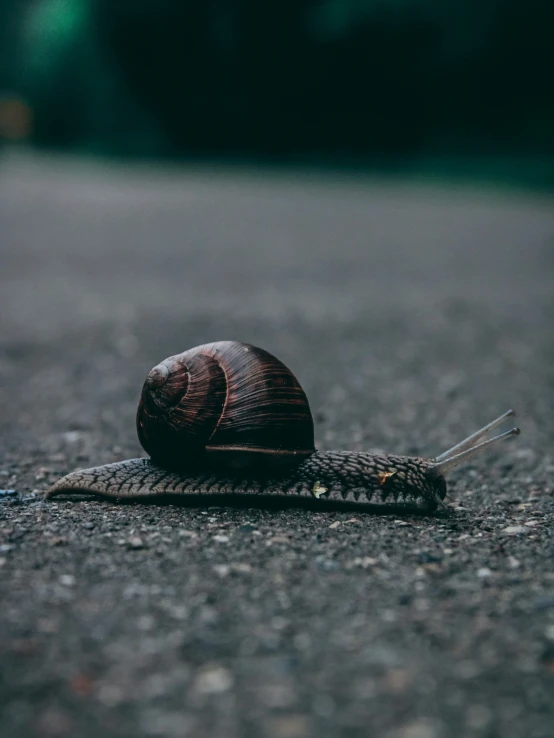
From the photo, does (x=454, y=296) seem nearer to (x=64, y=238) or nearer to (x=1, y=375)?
(x=1, y=375)

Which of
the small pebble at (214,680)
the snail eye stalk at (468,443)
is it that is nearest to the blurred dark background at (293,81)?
the snail eye stalk at (468,443)

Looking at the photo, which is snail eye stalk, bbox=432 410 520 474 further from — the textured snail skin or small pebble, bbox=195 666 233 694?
small pebble, bbox=195 666 233 694

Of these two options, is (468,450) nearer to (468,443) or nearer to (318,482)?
(468,443)

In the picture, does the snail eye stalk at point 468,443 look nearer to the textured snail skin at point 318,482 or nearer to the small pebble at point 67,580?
the textured snail skin at point 318,482

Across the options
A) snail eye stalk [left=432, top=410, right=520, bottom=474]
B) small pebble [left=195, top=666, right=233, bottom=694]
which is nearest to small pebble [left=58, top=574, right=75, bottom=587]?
small pebble [left=195, top=666, right=233, bottom=694]

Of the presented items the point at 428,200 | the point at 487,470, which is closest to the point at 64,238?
the point at 428,200
